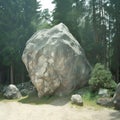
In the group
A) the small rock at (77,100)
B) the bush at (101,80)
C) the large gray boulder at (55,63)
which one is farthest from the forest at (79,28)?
the small rock at (77,100)

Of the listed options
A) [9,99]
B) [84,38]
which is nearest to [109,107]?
[9,99]

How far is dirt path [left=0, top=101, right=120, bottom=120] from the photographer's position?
14.3 m

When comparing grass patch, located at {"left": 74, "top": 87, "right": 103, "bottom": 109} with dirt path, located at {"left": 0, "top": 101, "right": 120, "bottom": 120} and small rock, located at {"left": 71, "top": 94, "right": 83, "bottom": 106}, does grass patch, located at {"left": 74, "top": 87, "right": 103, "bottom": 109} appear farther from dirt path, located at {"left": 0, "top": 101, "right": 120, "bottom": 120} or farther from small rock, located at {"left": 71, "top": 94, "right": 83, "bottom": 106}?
dirt path, located at {"left": 0, "top": 101, "right": 120, "bottom": 120}

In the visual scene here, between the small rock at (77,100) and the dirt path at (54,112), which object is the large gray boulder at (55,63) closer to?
the dirt path at (54,112)

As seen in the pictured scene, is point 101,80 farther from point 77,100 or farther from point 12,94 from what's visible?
point 12,94

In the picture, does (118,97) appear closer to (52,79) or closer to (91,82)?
(91,82)

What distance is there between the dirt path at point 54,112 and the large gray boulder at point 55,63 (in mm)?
2249

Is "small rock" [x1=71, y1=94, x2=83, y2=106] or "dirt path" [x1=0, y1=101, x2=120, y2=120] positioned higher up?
"small rock" [x1=71, y1=94, x2=83, y2=106]

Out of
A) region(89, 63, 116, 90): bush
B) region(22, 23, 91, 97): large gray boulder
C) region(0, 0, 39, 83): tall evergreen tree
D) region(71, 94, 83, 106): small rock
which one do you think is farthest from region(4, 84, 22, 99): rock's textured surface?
region(89, 63, 116, 90): bush

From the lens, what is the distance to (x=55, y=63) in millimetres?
19562

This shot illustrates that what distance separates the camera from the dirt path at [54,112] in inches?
564

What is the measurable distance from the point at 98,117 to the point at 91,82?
186 inches

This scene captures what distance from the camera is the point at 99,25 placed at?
87.0 ft

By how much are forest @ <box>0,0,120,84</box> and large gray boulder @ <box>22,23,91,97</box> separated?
4.88 metres
